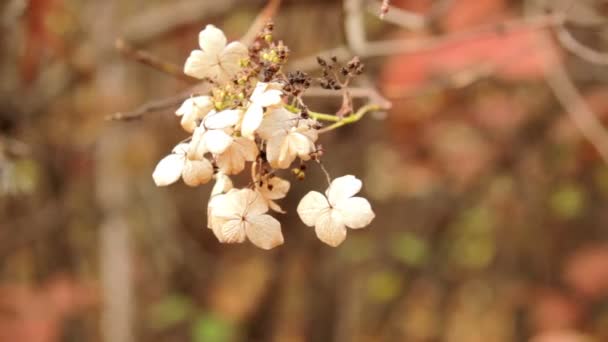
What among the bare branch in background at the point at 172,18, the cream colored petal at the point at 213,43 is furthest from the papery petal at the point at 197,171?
the bare branch in background at the point at 172,18

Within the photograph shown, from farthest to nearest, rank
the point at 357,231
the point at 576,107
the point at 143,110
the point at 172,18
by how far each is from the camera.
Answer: the point at 357,231 → the point at 576,107 → the point at 172,18 → the point at 143,110

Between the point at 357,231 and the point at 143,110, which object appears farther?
the point at 357,231

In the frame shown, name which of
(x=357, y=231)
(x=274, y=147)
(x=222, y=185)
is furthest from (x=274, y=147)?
(x=357, y=231)

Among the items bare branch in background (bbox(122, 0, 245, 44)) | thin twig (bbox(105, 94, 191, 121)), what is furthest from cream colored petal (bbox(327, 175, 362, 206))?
bare branch in background (bbox(122, 0, 245, 44))

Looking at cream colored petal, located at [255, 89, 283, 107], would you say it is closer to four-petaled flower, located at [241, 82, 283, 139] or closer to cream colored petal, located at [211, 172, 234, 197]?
four-petaled flower, located at [241, 82, 283, 139]

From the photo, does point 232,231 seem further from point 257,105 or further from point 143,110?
point 143,110

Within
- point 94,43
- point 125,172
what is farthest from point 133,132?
point 94,43
